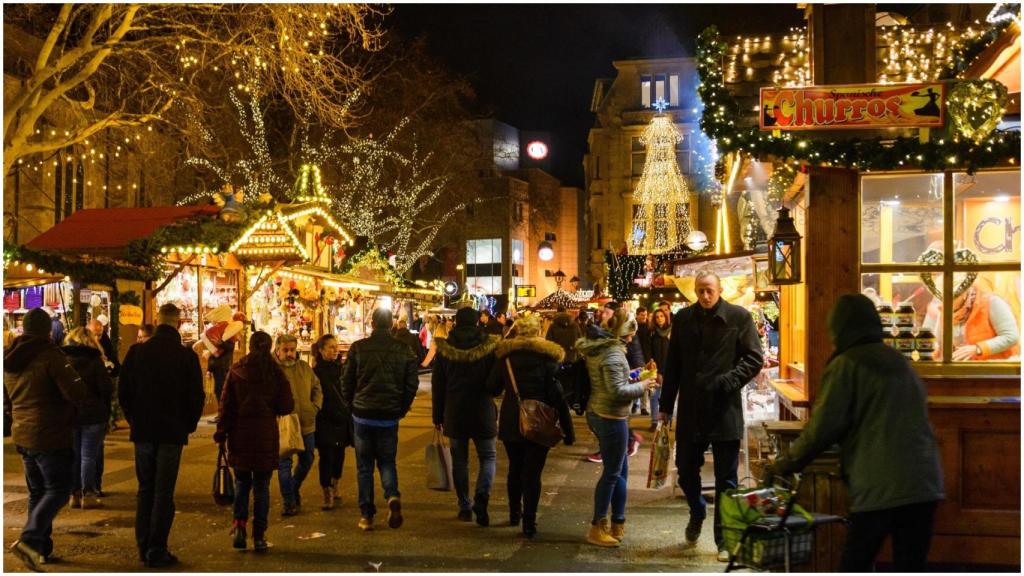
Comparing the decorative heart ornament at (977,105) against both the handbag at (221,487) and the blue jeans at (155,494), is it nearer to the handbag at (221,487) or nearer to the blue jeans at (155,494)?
the blue jeans at (155,494)

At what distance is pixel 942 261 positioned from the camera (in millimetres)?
6961

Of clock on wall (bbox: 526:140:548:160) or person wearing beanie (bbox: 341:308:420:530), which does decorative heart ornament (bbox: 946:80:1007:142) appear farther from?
clock on wall (bbox: 526:140:548:160)

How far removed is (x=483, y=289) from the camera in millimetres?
59062

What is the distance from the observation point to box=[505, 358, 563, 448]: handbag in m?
7.32

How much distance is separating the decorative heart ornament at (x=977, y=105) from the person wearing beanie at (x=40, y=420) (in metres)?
6.89

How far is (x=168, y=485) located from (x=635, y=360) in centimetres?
736

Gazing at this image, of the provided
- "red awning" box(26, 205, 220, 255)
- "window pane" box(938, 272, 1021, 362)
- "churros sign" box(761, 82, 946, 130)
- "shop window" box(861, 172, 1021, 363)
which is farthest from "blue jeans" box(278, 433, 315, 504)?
"red awning" box(26, 205, 220, 255)

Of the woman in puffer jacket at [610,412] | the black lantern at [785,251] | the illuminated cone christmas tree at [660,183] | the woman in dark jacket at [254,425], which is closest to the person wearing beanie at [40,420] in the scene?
the woman in dark jacket at [254,425]

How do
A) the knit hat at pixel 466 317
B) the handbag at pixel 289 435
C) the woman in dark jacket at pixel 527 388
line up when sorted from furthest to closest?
the knit hat at pixel 466 317
the handbag at pixel 289 435
the woman in dark jacket at pixel 527 388

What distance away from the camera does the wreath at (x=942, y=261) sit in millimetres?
6926

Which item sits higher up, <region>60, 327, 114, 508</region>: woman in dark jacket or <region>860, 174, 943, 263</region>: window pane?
<region>860, 174, 943, 263</region>: window pane

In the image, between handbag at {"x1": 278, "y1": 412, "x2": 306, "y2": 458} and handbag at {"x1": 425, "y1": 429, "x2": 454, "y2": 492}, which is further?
handbag at {"x1": 425, "y1": 429, "x2": 454, "y2": 492}

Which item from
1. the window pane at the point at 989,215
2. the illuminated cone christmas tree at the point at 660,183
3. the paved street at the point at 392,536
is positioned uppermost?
the illuminated cone christmas tree at the point at 660,183

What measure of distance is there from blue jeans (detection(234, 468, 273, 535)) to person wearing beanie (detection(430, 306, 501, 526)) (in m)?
1.76
